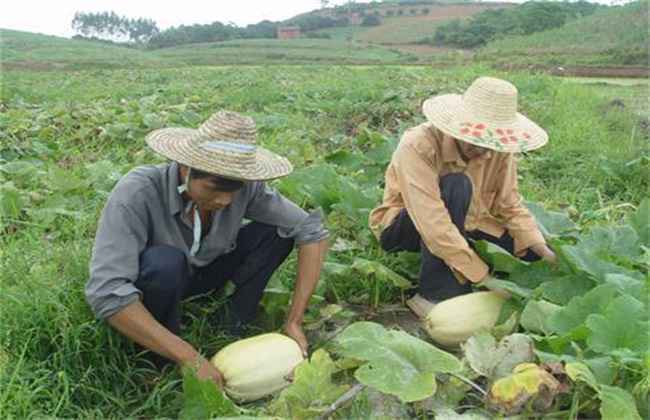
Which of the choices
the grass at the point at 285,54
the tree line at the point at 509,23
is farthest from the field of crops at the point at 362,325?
the tree line at the point at 509,23

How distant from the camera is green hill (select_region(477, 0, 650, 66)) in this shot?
2133cm

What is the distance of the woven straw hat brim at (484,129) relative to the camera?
2668 mm

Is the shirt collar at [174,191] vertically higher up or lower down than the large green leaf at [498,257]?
higher up

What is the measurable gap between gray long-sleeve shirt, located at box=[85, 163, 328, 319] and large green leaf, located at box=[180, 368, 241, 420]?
0.34 meters

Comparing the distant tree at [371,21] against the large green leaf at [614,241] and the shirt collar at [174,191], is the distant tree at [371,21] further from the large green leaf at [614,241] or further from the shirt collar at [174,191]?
the shirt collar at [174,191]

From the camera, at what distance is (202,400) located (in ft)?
7.05

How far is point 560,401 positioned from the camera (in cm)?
206

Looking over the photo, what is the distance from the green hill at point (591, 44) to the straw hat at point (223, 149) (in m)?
19.3

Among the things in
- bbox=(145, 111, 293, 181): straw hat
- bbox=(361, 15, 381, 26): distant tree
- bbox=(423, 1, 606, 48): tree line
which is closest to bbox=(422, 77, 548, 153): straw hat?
bbox=(145, 111, 293, 181): straw hat

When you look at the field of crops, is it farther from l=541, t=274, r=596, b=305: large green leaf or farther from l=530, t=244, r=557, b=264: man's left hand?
l=530, t=244, r=557, b=264: man's left hand

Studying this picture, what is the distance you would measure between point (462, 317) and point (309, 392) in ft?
2.51

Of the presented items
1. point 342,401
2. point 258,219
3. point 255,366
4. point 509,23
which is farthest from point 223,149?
point 509,23

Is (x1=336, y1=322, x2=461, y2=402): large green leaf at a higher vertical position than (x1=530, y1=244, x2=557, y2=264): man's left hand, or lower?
higher

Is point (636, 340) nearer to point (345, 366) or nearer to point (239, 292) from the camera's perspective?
point (345, 366)
